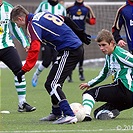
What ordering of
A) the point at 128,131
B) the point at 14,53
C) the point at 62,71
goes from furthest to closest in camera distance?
the point at 14,53, the point at 62,71, the point at 128,131

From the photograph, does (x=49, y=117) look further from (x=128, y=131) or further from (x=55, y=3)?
(x=55, y=3)

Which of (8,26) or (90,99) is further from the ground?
(8,26)

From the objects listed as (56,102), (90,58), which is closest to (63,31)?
(56,102)

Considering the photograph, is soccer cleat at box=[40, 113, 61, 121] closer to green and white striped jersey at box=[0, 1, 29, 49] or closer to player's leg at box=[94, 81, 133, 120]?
player's leg at box=[94, 81, 133, 120]

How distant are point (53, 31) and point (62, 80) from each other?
689 millimetres

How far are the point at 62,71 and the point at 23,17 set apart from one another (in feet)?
3.01

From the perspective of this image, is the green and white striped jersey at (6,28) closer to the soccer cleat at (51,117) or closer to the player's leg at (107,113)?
the soccer cleat at (51,117)

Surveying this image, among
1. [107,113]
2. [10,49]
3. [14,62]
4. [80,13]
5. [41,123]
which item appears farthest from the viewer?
[80,13]

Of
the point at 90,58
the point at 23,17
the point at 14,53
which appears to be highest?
the point at 23,17

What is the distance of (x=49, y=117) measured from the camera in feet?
30.9

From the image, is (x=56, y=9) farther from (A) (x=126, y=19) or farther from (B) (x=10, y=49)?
Answer: (B) (x=10, y=49)

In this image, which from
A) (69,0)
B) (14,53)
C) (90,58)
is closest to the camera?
(14,53)

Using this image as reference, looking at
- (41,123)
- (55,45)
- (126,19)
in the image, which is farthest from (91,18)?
(41,123)

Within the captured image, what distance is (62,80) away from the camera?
355 inches
